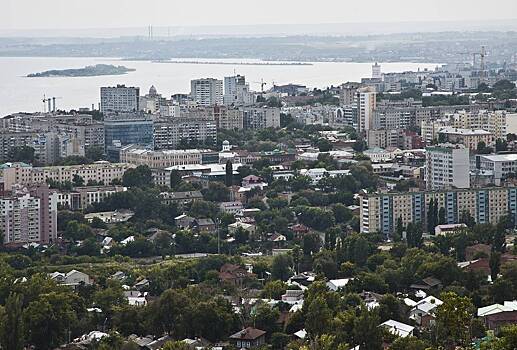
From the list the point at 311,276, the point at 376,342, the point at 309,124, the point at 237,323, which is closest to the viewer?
the point at 376,342

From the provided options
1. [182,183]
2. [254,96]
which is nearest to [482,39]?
[254,96]

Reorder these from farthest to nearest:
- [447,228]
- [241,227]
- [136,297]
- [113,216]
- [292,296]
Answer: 1. [113,216]
2. [241,227]
3. [447,228]
4. [136,297]
5. [292,296]

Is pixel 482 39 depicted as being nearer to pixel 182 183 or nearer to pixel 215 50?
pixel 215 50

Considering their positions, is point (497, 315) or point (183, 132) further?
point (183, 132)

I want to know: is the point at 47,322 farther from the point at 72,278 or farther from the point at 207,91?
the point at 207,91

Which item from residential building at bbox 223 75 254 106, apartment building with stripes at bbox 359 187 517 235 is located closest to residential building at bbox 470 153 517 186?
apartment building with stripes at bbox 359 187 517 235

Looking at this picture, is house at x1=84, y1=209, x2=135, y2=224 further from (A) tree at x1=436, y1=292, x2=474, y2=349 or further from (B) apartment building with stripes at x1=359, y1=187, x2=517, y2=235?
(A) tree at x1=436, y1=292, x2=474, y2=349

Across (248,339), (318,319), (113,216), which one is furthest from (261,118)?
(318,319)

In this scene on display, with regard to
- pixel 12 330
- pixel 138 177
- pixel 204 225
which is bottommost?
pixel 204 225
